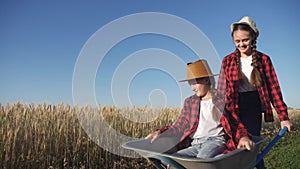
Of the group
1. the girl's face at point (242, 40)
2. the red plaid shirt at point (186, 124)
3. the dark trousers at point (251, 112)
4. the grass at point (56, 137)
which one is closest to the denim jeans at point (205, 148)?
the red plaid shirt at point (186, 124)

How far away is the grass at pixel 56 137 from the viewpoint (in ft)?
9.60

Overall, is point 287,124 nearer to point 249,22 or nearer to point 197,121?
point 197,121

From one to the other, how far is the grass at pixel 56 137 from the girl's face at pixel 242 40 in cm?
206

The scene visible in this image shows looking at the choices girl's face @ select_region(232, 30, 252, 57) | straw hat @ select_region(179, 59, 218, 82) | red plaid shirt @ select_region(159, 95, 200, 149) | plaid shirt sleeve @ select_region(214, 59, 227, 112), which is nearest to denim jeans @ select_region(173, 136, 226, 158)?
red plaid shirt @ select_region(159, 95, 200, 149)

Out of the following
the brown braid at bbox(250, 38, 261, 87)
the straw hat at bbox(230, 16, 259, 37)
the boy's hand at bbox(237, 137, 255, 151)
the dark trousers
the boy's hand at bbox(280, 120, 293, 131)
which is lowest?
the boy's hand at bbox(237, 137, 255, 151)

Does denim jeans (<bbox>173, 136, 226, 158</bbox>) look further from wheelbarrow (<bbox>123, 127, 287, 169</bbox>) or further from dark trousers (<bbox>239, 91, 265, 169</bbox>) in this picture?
dark trousers (<bbox>239, 91, 265, 169</bbox>)

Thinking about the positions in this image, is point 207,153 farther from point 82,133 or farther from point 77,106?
point 77,106

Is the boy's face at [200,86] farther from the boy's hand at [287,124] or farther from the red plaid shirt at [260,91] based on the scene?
the boy's hand at [287,124]

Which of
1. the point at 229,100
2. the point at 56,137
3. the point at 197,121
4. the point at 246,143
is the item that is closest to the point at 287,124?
the point at 229,100

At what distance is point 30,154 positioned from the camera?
9.84ft

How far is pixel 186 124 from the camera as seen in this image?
7.98 ft

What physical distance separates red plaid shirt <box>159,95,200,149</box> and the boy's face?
0.09 meters

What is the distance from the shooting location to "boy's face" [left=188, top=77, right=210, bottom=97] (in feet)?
7.54

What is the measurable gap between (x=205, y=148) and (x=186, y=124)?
44 cm
